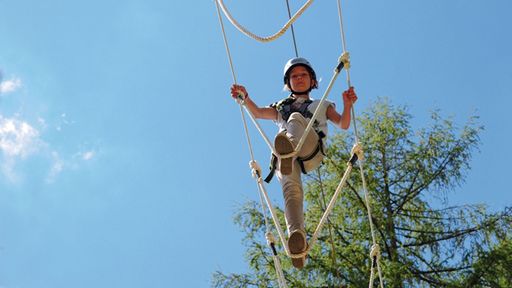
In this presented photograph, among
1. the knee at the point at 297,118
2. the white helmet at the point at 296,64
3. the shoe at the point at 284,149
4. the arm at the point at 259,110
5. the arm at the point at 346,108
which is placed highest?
the white helmet at the point at 296,64

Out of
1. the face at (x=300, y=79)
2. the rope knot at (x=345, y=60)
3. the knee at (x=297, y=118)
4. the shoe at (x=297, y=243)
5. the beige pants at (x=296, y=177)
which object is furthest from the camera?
the face at (x=300, y=79)

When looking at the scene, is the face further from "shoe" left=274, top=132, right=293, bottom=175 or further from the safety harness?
"shoe" left=274, top=132, right=293, bottom=175

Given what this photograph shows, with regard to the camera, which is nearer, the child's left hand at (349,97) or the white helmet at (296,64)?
the child's left hand at (349,97)

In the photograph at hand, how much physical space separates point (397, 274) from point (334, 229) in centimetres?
72

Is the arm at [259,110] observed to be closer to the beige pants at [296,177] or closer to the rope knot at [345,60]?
the beige pants at [296,177]

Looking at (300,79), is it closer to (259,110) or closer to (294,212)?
(259,110)

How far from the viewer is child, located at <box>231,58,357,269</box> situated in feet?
13.4

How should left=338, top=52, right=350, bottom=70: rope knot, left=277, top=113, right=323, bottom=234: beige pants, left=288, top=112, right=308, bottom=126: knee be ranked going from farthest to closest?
left=338, top=52, right=350, bottom=70: rope knot < left=288, top=112, right=308, bottom=126: knee < left=277, top=113, right=323, bottom=234: beige pants

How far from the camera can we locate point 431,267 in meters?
6.32

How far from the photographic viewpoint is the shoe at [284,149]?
13.3 ft

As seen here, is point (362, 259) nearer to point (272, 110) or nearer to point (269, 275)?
point (269, 275)

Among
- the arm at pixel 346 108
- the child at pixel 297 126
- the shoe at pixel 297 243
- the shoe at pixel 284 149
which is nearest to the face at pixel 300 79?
the child at pixel 297 126

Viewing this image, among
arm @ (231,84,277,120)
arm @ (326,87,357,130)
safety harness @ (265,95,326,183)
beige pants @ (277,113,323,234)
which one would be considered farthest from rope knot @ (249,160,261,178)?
arm @ (326,87,357,130)

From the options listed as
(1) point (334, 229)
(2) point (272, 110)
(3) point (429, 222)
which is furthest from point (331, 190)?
(2) point (272, 110)
